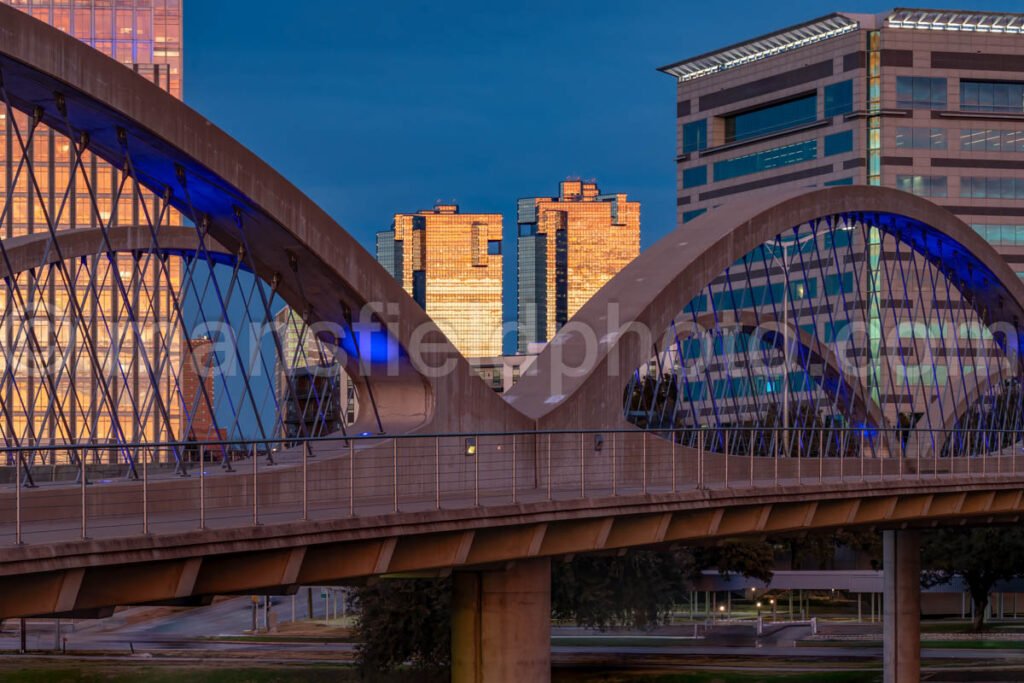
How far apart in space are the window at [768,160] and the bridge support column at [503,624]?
11199 cm

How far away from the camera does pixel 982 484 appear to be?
4288 cm

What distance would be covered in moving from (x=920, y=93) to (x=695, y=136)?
22.2m

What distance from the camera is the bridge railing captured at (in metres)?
22.1

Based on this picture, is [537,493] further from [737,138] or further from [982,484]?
[737,138]

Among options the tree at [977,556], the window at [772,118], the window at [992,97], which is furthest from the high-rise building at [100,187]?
the window at [992,97]

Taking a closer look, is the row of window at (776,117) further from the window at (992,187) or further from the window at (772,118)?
the window at (992,187)

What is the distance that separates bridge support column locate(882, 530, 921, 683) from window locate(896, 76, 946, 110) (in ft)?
269

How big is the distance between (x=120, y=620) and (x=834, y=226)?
230 ft

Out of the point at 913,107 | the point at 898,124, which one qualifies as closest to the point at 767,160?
the point at 898,124

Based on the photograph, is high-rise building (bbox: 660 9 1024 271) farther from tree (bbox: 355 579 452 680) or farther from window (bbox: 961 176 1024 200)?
tree (bbox: 355 579 452 680)

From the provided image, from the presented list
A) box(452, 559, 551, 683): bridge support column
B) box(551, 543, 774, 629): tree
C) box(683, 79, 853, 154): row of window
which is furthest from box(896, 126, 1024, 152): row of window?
box(452, 559, 551, 683): bridge support column

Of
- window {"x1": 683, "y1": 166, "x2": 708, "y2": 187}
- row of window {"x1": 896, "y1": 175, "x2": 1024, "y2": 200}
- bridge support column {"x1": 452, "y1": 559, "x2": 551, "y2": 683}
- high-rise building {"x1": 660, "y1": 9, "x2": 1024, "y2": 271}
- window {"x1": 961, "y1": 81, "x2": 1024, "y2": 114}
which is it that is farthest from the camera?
window {"x1": 683, "y1": 166, "x2": 708, "y2": 187}

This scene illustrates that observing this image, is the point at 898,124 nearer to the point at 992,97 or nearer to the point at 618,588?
the point at 992,97

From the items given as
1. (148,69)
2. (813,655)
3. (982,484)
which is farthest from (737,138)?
(982,484)
